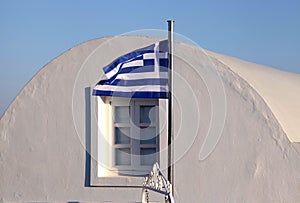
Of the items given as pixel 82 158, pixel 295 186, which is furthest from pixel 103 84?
pixel 295 186

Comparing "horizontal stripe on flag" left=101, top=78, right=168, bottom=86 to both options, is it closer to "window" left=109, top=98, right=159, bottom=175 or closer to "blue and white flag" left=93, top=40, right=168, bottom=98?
"blue and white flag" left=93, top=40, right=168, bottom=98

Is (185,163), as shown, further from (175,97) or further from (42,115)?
(42,115)

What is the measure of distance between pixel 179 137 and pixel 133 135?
0.76m

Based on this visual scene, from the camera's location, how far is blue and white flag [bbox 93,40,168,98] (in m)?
8.80

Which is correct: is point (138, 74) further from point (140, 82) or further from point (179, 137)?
point (179, 137)

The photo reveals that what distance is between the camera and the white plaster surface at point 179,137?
27.6ft

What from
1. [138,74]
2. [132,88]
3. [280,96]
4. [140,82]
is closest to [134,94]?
[132,88]

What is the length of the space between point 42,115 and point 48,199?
121cm

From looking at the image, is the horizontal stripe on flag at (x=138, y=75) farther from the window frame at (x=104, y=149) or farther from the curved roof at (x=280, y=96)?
the curved roof at (x=280, y=96)

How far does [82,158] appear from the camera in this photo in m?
9.10

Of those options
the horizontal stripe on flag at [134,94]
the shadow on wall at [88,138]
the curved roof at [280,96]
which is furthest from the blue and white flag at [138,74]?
the curved roof at [280,96]

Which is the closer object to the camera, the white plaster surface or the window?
the white plaster surface

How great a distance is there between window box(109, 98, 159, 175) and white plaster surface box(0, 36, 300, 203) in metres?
0.39

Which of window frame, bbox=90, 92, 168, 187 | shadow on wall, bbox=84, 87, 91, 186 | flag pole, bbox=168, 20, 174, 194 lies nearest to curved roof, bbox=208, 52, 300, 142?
flag pole, bbox=168, 20, 174, 194
